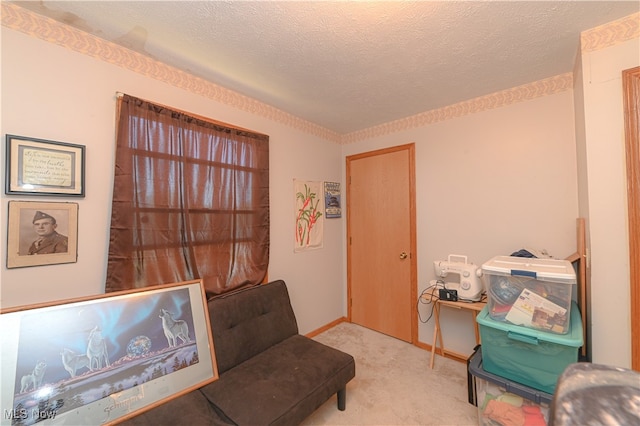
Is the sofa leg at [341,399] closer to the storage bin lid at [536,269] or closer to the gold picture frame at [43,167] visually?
the storage bin lid at [536,269]

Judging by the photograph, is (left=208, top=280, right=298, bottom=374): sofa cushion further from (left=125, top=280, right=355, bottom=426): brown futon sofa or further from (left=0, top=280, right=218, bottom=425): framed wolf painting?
(left=0, top=280, right=218, bottom=425): framed wolf painting

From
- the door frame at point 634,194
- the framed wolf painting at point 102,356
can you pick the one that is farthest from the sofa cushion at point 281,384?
the door frame at point 634,194

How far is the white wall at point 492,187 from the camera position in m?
2.06

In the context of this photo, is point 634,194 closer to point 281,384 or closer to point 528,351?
point 528,351

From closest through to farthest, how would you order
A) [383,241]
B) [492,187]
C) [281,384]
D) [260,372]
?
[281,384], [260,372], [492,187], [383,241]

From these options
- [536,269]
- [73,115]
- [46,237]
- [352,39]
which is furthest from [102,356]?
[536,269]

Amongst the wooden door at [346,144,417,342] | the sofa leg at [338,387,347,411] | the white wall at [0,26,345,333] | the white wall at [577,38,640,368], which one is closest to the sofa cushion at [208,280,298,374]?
the sofa leg at [338,387,347,411]

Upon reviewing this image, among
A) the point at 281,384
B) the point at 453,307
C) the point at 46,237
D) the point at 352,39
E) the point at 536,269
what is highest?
the point at 352,39

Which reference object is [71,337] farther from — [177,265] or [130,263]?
[177,265]

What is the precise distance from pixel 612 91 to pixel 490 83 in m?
0.85

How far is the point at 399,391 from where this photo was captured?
2.07 meters

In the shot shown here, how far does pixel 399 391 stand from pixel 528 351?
103 centimetres

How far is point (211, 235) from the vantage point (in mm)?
2045

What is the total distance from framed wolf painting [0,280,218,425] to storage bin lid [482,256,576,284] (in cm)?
192
